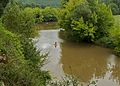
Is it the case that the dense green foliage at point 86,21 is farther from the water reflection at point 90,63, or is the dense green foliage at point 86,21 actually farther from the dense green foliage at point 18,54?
the dense green foliage at point 18,54

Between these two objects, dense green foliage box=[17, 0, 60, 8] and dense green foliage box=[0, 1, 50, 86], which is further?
dense green foliage box=[17, 0, 60, 8]

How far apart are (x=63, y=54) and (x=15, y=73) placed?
1299 centimetres

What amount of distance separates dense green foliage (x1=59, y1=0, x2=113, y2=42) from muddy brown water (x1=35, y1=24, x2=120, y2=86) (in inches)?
34.6

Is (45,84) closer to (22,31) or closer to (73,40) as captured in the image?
(22,31)

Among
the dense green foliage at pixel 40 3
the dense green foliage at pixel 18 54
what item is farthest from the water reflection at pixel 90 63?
the dense green foliage at pixel 40 3

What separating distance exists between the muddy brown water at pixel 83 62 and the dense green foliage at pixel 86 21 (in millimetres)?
878

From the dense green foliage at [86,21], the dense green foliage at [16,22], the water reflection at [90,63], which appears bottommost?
the water reflection at [90,63]

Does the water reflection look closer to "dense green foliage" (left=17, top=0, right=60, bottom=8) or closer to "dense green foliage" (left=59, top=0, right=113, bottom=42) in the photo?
"dense green foliage" (left=59, top=0, right=113, bottom=42)

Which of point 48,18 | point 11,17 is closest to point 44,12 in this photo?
point 48,18

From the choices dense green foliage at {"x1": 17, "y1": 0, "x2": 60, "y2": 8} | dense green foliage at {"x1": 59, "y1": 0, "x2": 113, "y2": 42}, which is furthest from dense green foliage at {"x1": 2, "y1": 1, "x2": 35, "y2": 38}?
dense green foliage at {"x1": 17, "y1": 0, "x2": 60, "y2": 8}

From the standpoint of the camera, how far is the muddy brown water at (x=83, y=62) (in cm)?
1687

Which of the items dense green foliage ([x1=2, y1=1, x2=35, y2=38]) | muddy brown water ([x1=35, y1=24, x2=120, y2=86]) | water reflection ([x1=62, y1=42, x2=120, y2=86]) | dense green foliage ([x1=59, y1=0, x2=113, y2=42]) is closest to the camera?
dense green foliage ([x1=2, y1=1, x2=35, y2=38])

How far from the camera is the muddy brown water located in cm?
1687

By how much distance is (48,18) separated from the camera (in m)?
36.4
